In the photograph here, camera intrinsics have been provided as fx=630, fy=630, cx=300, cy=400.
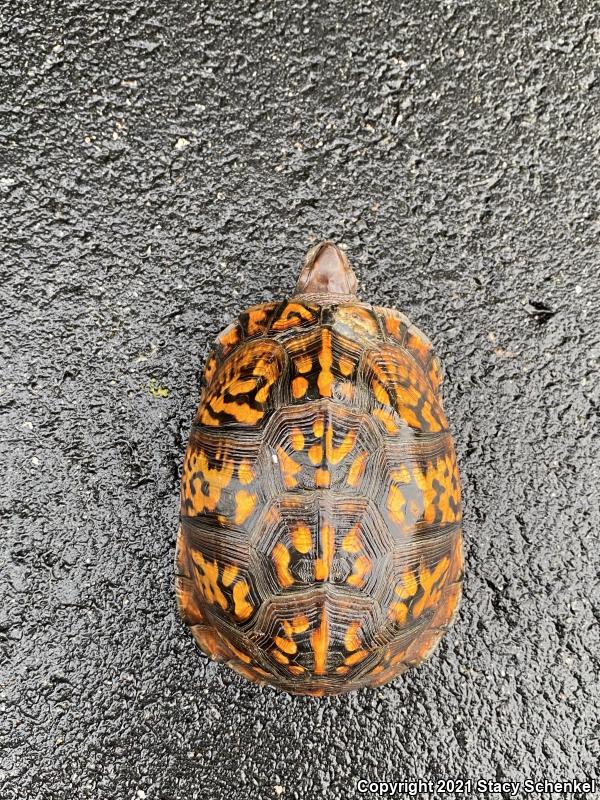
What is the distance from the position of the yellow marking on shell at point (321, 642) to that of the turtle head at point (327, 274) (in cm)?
84

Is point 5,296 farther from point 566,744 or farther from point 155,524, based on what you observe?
point 566,744

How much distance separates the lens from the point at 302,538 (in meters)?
1.23

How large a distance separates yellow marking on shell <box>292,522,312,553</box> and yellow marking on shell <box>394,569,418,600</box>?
23 cm

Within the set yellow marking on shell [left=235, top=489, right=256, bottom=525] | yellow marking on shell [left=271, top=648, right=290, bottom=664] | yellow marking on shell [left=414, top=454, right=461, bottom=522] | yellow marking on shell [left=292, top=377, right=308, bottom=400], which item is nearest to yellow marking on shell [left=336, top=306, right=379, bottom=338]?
yellow marking on shell [left=292, top=377, right=308, bottom=400]

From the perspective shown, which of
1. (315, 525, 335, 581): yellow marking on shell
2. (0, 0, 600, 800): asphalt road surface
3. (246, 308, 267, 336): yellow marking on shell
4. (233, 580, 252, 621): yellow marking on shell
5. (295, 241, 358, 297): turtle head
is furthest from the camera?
(0, 0, 600, 800): asphalt road surface

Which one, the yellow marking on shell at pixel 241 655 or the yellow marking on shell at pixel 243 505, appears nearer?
the yellow marking on shell at pixel 243 505

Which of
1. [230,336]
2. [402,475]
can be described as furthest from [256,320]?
[402,475]

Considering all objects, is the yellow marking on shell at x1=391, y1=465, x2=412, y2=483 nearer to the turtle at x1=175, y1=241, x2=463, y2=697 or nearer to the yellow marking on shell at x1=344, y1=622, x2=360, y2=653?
the turtle at x1=175, y1=241, x2=463, y2=697

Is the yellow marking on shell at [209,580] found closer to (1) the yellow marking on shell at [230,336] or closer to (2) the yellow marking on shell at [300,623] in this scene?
(2) the yellow marking on shell at [300,623]

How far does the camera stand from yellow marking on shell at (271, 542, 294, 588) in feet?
4.08

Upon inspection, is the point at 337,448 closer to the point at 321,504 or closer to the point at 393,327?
the point at 321,504

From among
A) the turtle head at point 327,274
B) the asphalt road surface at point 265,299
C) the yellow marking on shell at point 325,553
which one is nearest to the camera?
the yellow marking on shell at point 325,553

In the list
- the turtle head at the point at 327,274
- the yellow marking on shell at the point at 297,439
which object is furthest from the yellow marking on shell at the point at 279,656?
the turtle head at the point at 327,274

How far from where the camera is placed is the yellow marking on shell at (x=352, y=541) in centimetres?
124
